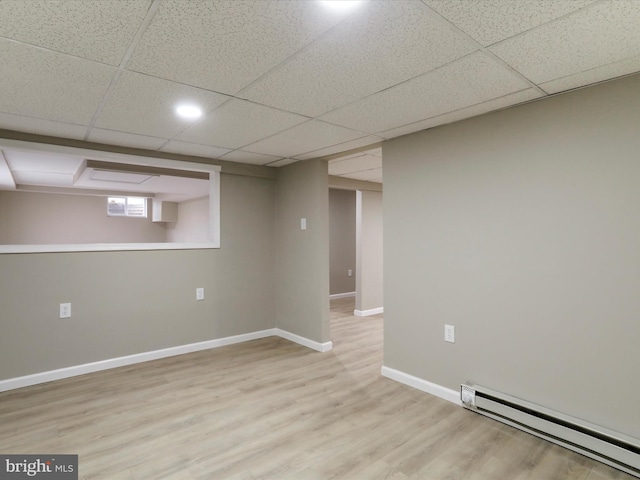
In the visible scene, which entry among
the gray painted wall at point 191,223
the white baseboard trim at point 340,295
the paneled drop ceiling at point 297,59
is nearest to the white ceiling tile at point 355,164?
the paneled drop ceiling at point 297,59

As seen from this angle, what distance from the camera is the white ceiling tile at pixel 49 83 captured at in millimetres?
1660

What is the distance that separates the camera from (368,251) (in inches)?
222

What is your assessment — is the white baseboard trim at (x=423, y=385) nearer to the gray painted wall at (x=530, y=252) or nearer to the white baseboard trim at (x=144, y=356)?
the gray painted wall at (x=530, y=252)

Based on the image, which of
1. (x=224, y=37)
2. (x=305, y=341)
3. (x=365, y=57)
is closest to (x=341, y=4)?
(x=365, y=57)

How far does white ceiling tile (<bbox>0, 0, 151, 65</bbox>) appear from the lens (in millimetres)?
1276

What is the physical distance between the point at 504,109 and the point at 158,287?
11.5 ft

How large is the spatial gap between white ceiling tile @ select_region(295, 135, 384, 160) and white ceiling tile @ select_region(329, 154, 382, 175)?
0.40 metres

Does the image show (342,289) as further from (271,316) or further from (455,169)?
(455,169)

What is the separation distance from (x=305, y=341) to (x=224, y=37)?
329 cm

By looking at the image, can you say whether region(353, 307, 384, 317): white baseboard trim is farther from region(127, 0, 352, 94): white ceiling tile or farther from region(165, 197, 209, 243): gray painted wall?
region(127, 0, 352, 94): white ceiling tile

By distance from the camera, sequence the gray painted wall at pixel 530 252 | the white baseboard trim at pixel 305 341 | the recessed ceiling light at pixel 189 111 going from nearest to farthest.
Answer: the gray painted wall at pixel 530 252 → the recessed ceiling light at pixel 189 111 → the white baseboard trim at pixel 305 341

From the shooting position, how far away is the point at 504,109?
2342mm

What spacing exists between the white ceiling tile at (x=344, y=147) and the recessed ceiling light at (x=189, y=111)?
1.30m

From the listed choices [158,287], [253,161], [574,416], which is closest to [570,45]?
[574,416]
